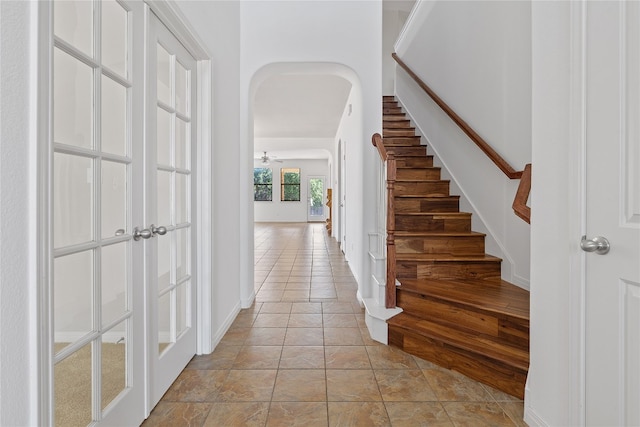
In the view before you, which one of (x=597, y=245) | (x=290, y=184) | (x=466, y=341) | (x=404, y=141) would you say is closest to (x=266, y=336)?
(x=466, y=341)

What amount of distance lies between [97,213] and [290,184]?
13465 mm

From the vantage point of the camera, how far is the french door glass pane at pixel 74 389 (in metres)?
1.06

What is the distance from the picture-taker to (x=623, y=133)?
1047mm

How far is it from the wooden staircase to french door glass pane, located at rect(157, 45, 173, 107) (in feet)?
6.35

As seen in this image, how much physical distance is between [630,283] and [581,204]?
0.98 ft

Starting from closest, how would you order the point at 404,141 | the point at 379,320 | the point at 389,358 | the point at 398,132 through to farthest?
the point at 389,358
the point at 379,320
the point at 404,141
the point at 398,132

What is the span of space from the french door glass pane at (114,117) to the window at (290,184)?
13.2 m

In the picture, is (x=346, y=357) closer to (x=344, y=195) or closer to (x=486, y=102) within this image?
(x=486, y=102)

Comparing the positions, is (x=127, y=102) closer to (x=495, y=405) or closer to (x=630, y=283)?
(x=630, y=283)

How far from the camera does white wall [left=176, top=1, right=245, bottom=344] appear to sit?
2.24 meters

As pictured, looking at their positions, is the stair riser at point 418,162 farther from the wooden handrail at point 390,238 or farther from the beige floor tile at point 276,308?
the beige floor tile at point 276,308

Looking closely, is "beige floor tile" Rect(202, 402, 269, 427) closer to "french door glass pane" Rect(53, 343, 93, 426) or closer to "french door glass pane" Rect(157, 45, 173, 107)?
"french door glass pane" Rect(53, 343, 93, 426)

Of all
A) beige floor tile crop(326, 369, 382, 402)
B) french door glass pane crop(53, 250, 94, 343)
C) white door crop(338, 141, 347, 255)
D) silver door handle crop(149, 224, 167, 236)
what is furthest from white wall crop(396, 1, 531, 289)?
french door glass pane crop(53, 250, 94, 343)

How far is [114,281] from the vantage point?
4.36 feet
